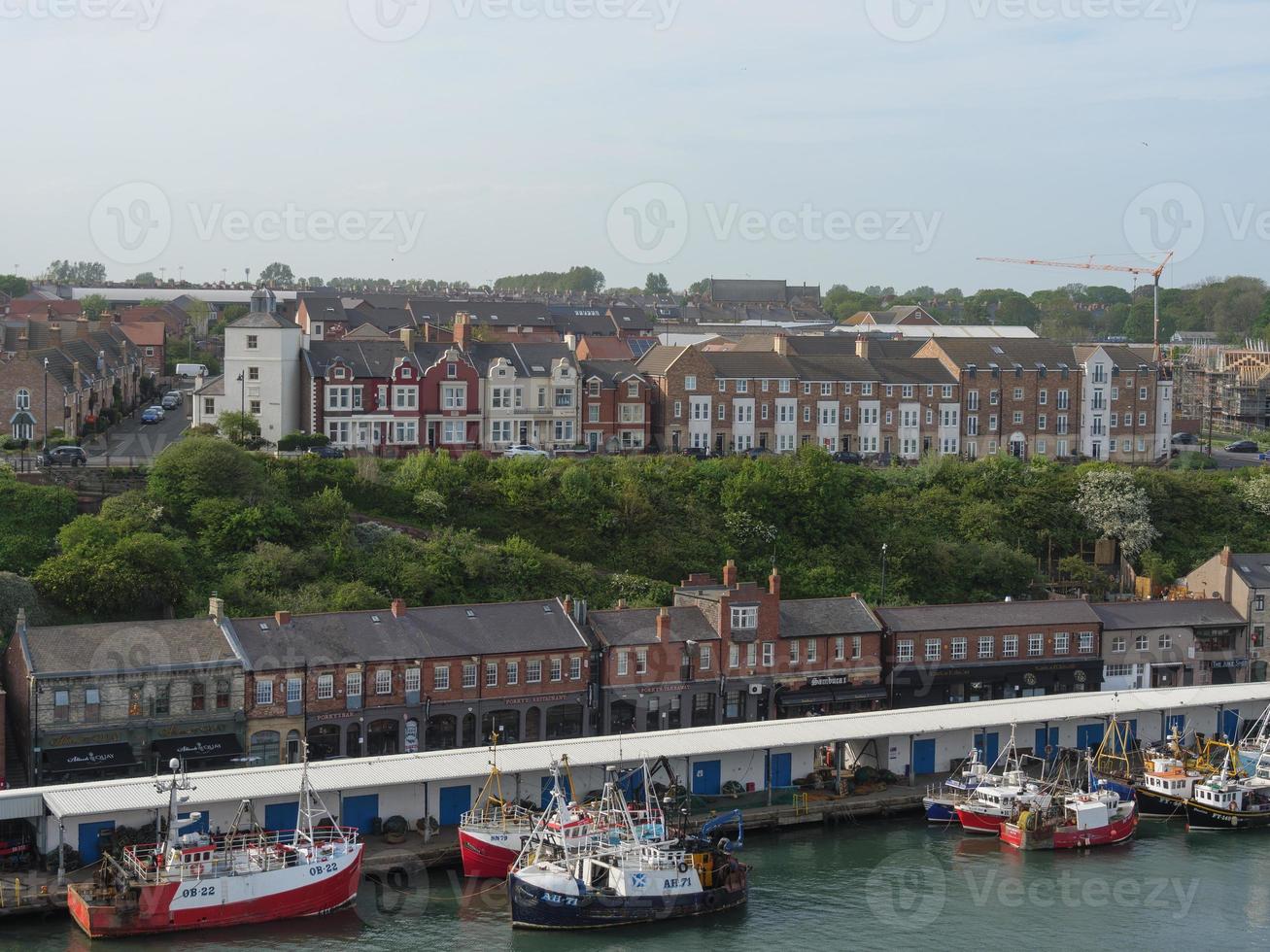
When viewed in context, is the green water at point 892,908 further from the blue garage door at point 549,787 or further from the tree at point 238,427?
the tree at point 238,427

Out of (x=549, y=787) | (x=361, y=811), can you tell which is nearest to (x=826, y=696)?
(x=549, y=787)

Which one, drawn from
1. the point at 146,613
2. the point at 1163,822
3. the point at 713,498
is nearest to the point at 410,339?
the point at 713,498

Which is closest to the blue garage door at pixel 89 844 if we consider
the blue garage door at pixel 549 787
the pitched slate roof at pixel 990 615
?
the blue garage door at pixel 549 787

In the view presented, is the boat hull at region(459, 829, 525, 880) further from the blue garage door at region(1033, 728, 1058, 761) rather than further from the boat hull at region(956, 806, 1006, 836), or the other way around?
the blue garage door at region(1033, 728, 1058, 761)

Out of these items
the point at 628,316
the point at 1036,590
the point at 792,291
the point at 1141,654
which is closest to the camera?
Result: the point at 1141,654

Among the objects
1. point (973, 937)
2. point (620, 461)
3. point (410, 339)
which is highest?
point (410, 339)

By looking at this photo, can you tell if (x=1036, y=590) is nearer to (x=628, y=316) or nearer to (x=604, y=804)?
(x=604, y=804)

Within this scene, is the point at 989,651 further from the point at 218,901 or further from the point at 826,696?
the point at 218,901

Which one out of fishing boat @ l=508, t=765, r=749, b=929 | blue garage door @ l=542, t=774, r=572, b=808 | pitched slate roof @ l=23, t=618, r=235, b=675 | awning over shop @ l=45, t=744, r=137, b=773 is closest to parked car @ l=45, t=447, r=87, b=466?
pitched slate roof @ l=23, t=618, r=235, b=675
